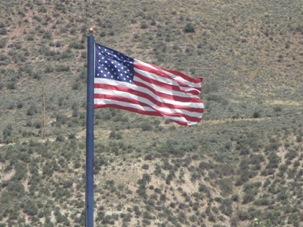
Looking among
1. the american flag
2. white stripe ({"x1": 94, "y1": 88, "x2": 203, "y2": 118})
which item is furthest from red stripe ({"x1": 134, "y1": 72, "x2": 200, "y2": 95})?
white stripe ({"x1": 94, "y1": 88, "x2": 203, "y2": 118})

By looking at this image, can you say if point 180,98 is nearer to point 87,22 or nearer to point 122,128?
point 122,128

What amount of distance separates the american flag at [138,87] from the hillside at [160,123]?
27.0 m

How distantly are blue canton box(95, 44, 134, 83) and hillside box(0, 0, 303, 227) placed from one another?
90.8 ft

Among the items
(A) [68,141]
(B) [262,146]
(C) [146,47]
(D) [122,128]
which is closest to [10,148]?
(A) [68,141]

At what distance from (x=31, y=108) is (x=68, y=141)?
10269mm

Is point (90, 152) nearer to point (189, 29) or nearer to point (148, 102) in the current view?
point (148, 102)

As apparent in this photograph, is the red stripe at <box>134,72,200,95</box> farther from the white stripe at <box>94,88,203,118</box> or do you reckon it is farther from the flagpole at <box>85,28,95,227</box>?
the flagpole at <box>85,28,95,227</box>

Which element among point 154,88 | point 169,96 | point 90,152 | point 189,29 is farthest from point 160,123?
point 90,152

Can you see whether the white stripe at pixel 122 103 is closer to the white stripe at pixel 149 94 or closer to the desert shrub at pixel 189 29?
the white stripe at pixel 149 94

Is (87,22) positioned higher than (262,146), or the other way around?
(87,22)

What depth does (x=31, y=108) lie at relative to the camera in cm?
6994

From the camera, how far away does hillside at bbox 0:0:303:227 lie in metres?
54.6

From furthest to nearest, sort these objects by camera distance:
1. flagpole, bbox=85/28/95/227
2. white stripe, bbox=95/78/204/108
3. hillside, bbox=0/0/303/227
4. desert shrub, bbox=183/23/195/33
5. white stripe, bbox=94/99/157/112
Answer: desert shrub, bbox=183/23/195/33 < hillside, bbox=0/0/303/227 < white stripe, bbox=95/78/204/108 < white stripe, bbox=94/99/157/112 < flagpole, bbox=85/28/95/227

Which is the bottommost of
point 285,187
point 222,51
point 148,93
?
point 148,93
